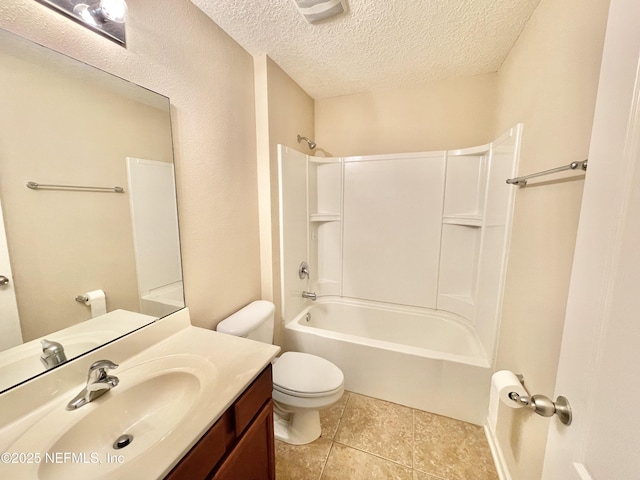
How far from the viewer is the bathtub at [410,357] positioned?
1564 mm

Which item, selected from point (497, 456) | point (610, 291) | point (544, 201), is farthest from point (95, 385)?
point (497, 456)

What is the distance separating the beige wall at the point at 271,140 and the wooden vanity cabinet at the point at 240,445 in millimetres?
902

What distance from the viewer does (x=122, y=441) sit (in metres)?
0.75

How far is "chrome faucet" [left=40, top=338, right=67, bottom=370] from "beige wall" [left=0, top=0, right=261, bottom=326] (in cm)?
49

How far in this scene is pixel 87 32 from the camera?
0.83 m

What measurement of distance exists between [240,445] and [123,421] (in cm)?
38

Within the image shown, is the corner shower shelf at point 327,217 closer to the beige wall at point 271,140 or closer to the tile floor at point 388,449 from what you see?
the beige wall at point 271,140

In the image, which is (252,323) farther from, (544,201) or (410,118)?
(410,118)

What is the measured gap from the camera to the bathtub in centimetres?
156

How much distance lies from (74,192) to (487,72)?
2.56 m

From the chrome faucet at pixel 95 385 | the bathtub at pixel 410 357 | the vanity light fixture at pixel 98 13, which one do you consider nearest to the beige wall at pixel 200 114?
the vanity light fixture at pixel 98 13

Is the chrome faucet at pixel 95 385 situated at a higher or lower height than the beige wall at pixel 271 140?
lower

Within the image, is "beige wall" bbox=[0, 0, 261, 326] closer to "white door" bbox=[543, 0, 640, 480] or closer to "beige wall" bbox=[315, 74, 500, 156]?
"beige wall" bbox=[315, 74, 500, 156]

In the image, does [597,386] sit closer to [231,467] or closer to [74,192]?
[231,467]
